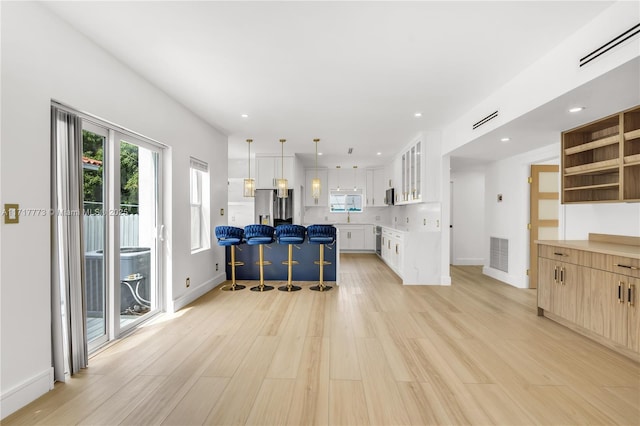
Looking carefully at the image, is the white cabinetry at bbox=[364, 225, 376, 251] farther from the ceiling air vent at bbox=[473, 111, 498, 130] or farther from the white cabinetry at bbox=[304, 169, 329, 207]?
the ceiling air vent at bbox=[473, 111, 498, 130]

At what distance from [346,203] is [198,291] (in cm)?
605

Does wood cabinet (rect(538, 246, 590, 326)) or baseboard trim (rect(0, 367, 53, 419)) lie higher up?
wood cabinet (rect(538, 246, 590, 326))

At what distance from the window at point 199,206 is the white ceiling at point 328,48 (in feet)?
3.18

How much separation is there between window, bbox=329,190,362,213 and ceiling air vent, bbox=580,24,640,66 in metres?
7.44

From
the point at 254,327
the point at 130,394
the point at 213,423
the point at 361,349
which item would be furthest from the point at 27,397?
the point at 361,349

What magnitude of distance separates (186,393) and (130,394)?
15.6 inches

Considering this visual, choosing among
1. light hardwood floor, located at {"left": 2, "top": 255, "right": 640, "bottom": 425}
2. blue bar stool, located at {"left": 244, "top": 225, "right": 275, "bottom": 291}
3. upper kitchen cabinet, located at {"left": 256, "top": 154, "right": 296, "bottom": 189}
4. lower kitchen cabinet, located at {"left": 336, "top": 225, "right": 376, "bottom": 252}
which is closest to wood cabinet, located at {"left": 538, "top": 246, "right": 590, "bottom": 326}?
light hardwood floor, located at {"left": 2, "top": 255, "right": 640, "bottom": 425}

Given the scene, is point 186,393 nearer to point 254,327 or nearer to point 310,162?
point 254,327

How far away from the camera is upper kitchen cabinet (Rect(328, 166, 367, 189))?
9500mm

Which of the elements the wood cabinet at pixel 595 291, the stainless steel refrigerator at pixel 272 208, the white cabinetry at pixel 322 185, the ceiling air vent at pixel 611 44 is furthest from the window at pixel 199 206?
the wood cabinet at pixel 595 291

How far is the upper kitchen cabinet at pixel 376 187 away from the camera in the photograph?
30.7 feet

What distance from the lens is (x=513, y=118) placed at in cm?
325

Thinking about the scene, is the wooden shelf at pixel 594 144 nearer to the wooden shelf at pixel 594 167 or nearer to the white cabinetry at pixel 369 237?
the wooden shelf at pixel 594 167

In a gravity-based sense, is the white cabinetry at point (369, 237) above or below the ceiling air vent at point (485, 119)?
below
